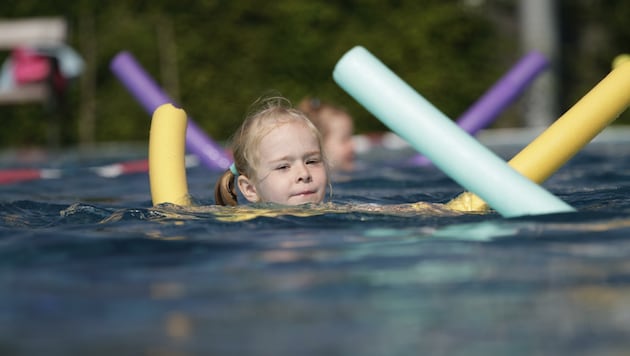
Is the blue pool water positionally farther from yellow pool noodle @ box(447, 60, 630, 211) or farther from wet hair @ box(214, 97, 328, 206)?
wet hair @ box(214, 97, 328, 206)

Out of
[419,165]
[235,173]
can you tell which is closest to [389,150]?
[419,165]

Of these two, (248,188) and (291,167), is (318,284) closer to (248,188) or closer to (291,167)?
(291,167)

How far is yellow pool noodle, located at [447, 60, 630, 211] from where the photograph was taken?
4086mm

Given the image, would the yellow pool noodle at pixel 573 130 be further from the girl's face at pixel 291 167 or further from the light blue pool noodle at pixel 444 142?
the girl's face at pixel 291 167

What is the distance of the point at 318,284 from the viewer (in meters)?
2.77

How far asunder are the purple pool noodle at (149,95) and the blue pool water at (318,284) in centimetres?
290

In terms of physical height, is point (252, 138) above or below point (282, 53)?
below

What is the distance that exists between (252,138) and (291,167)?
1.00 feet

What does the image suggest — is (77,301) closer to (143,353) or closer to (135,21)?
(143,353)

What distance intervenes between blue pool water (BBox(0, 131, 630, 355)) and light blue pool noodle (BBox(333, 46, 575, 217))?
0.08 m

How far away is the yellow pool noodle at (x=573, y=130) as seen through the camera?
4.09m

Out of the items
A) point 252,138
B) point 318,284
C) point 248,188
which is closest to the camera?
point 318,284

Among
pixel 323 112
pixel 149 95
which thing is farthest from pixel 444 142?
pixel 323 112

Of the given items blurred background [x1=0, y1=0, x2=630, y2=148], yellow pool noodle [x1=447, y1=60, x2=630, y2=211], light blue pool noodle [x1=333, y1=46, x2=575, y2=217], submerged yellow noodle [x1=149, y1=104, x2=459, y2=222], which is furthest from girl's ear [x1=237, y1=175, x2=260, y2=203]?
blurred background [x1=0, y1=0, x2=630, y2=148]
